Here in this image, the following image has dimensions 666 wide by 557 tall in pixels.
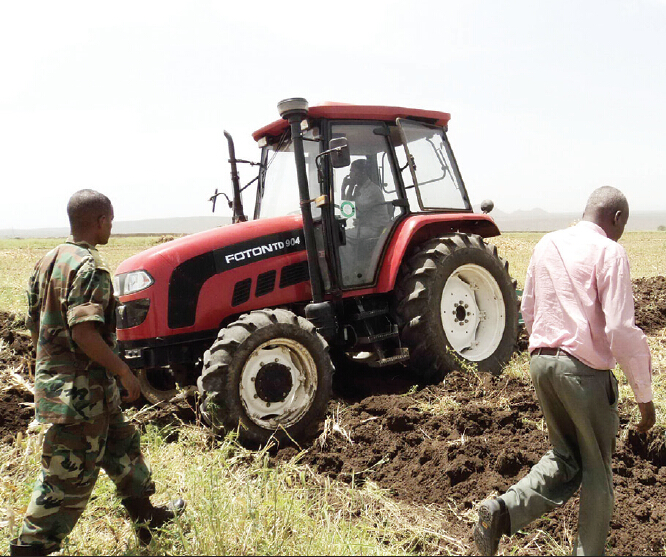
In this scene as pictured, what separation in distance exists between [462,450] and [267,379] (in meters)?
1.40

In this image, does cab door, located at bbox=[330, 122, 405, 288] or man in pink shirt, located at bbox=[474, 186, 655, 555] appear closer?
man in pink shirt, located at bbox=[474, 186, 655, 555]

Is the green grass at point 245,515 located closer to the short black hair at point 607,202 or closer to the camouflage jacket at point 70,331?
the camouflage jacket at point 70,331

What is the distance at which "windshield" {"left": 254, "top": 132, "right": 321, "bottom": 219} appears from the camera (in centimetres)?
493

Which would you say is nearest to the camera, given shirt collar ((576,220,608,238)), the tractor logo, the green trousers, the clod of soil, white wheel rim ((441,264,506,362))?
the green trousers

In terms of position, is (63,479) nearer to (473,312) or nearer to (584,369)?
(584,369)

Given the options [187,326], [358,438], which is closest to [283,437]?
[358,438]

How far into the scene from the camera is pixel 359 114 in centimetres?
506

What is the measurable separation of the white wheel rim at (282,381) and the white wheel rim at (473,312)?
1.58 metres

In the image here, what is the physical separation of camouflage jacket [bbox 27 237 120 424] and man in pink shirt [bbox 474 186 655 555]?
1.84m

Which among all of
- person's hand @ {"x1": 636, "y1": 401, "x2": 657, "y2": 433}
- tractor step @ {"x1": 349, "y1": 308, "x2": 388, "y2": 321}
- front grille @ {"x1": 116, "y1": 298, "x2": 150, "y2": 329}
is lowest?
person's hand @ {"x1": 636, "y1": 401, "x2": 657, "y2": 433}

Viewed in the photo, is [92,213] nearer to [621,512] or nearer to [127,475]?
[127,475]

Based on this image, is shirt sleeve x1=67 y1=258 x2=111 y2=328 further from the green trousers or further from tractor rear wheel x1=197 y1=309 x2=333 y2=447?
the green trousers

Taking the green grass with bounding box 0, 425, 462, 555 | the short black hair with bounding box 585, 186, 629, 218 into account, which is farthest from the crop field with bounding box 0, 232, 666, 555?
the short black hair with bounding box 585, 186, 629, 218

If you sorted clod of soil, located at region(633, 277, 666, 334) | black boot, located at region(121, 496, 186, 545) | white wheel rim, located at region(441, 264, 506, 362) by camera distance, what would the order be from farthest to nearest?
clod of soil, located at region(633, 277, 666, 334), white wheel rim, located at region(441, 264, 506, 362), black boot, located at region(121, 496, 186, 545)
